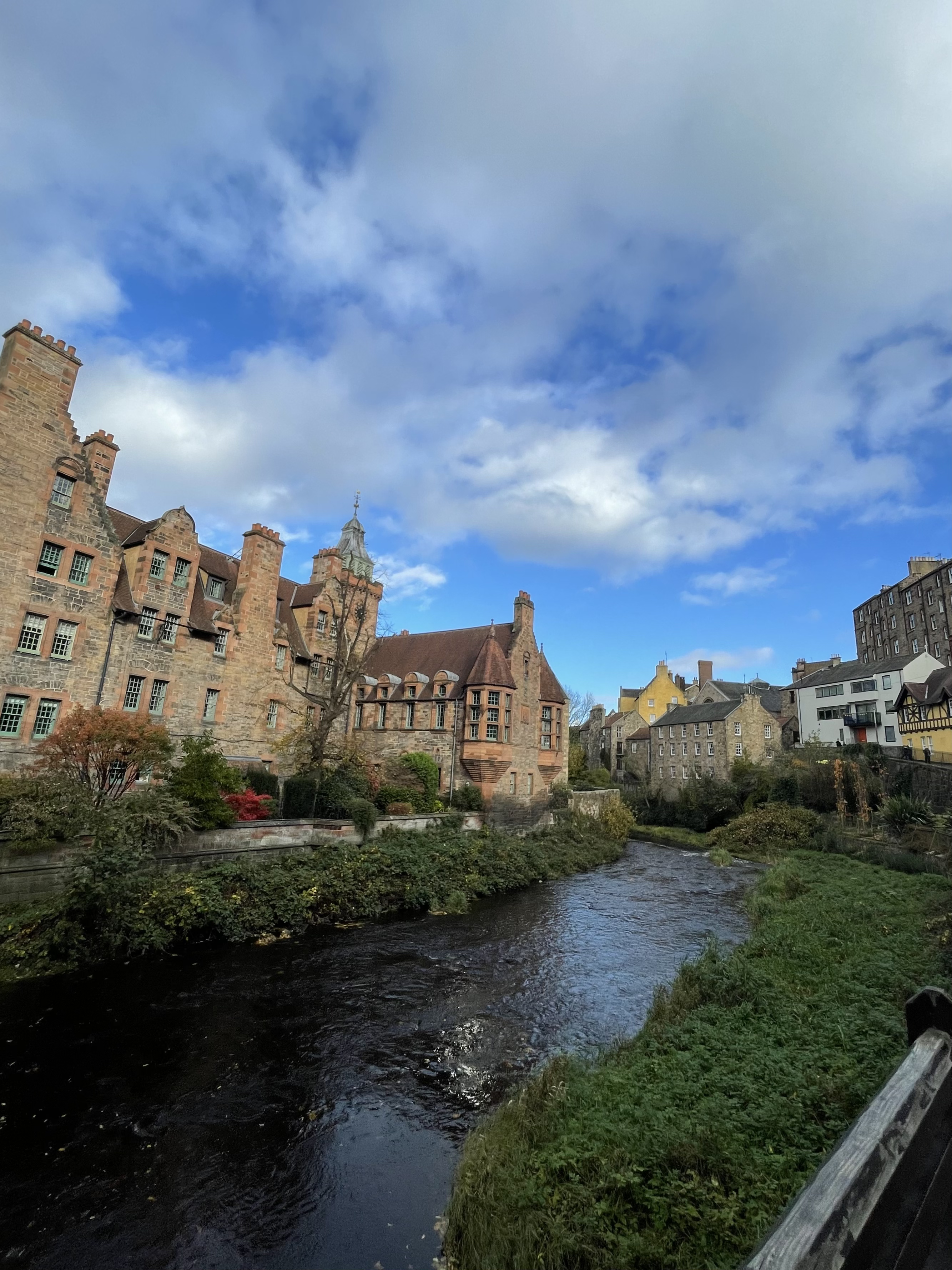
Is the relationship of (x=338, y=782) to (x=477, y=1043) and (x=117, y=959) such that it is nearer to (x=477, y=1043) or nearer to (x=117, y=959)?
(x=117, y=959)

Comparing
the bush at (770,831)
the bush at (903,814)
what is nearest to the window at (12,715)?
the bush at (770,831)

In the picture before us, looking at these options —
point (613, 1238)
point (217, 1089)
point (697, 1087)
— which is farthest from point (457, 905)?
point (613, 1238)

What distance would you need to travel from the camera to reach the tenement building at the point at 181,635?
2088 cm

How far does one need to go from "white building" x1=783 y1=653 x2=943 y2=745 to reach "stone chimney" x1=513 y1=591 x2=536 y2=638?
25.7 meters

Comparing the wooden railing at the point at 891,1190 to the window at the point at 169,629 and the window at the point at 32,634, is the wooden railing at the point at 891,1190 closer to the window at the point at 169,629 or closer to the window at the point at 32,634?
the window at the point at 32,634

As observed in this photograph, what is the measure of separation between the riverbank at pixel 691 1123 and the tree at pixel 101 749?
13.7 metres

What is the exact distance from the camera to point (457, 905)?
64.6ft

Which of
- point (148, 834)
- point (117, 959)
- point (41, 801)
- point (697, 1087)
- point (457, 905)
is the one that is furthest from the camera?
point (457, 905)

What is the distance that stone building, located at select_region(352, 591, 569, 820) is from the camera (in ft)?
112

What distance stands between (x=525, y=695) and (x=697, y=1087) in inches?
1187

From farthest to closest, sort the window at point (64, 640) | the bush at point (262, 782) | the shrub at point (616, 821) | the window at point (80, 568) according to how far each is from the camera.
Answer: the shrub at point (616, 821)
the bush at point (262, 782)
the window at point (80, 568)
the window at point (64, 640)

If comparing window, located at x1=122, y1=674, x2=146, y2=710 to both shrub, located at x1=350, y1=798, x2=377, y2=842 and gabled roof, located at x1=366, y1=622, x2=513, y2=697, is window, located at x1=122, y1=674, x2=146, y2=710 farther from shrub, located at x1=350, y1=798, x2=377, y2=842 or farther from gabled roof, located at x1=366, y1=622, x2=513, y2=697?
gabled roof, located at x1=366, y1=622, x2=513, y2=697

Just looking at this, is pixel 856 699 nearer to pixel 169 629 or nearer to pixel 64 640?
pixel 169 629

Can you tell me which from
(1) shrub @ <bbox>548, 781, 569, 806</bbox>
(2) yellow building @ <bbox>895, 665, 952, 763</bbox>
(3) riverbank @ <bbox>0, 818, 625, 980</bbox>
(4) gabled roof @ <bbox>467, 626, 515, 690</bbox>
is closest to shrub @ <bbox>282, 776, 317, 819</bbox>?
(3) riverbank @ <bbox>0, 818, 625, 980</bbox>
